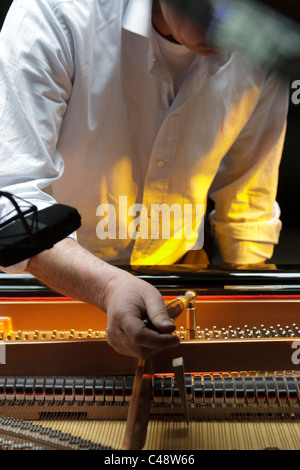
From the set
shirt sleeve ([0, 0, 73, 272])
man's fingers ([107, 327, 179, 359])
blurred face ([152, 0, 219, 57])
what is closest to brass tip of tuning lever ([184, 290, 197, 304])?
man's fingers ([107, 327, 179, 359])

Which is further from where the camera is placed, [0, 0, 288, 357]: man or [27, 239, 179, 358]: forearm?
[0, 0, 288, 357]: man

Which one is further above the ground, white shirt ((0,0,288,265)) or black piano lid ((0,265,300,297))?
white shirt ((0,0,288,265))

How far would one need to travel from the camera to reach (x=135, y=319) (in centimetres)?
116

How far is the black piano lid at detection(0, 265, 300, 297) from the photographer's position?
5.82ft

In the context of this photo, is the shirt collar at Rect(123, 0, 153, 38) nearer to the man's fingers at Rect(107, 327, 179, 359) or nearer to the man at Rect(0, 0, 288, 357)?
the man at Rect(0, 0, 288, 357)

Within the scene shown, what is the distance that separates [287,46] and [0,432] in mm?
1101

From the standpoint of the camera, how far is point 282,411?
1419mm

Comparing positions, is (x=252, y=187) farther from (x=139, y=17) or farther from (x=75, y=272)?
(x=75, y=272)

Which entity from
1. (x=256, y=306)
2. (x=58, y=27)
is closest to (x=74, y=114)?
(x=58, y=27)

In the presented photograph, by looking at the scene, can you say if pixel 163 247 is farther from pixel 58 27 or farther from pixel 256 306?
pixel 58 27

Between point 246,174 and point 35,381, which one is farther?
point 246,174

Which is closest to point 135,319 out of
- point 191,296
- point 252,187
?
point 191,296
